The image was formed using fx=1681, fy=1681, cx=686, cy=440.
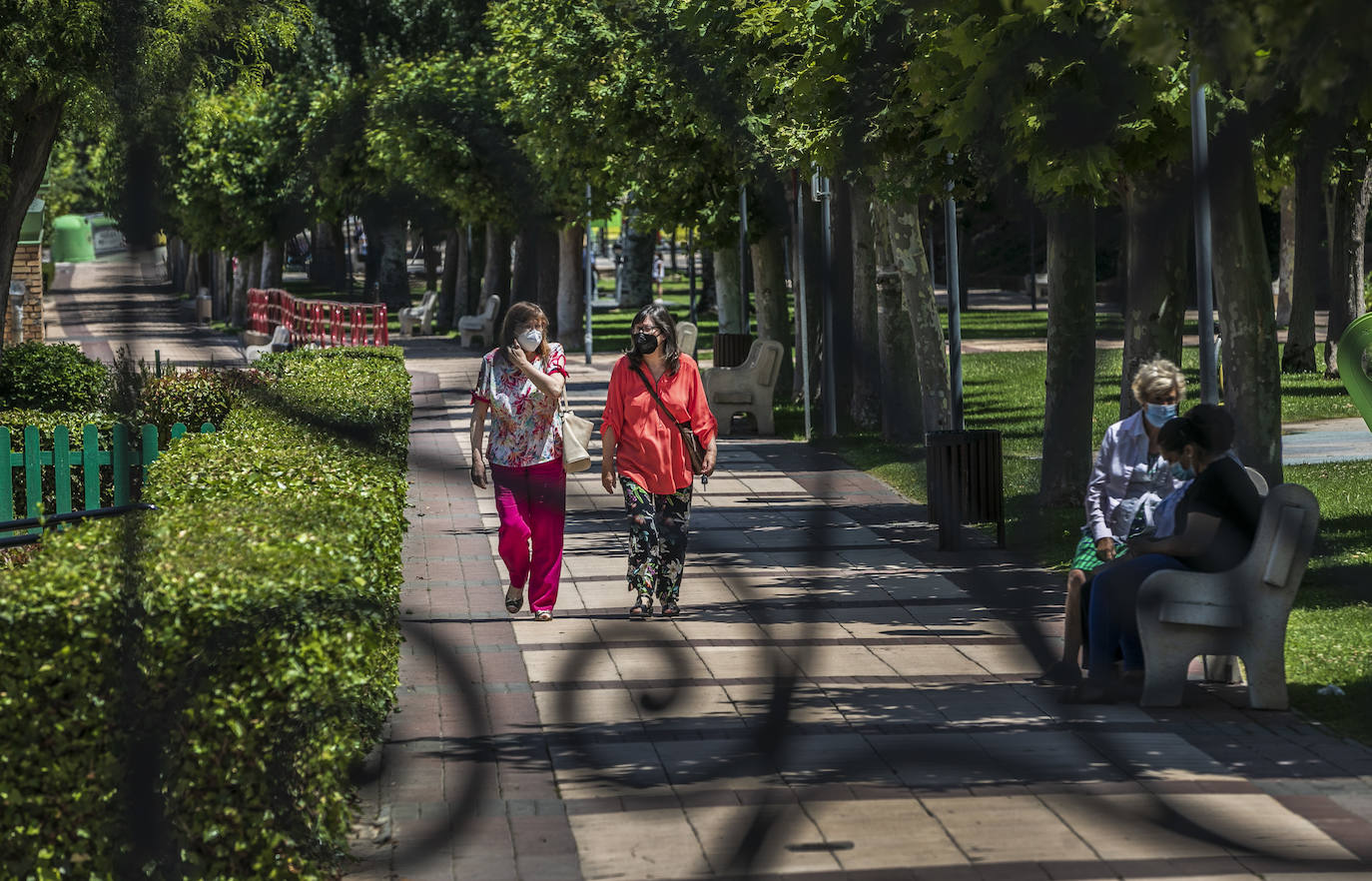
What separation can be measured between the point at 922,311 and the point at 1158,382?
519 centimetres

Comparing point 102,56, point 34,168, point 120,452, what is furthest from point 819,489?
point 102,56

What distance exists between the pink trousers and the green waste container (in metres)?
5.12

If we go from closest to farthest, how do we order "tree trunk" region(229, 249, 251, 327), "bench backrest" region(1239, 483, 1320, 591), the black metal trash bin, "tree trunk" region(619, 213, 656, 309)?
"tree trunk" region(229, 249, 251, 327)
"bench backrest" region(1239, 483, 1320, 591)
the black metal trash bin
"tree trunk" region(619, 213, 656, 309)

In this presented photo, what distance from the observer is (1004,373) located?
1867 cm

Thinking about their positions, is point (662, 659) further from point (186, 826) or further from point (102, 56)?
point (102, 56)

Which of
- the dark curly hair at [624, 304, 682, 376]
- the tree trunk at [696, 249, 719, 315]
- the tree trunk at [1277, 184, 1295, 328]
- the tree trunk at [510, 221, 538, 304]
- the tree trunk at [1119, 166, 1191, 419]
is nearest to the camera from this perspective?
the tree trunk at [1119, 166, 1191, 419]

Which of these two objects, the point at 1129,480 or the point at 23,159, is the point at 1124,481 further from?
the point at 23,159

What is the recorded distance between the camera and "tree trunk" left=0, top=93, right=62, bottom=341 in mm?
2039

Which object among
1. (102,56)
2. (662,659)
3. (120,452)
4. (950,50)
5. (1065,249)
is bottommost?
(662,659)

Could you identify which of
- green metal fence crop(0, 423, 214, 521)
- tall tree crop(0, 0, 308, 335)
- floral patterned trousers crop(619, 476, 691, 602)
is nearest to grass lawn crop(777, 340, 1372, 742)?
tall tree crop(0, 0, 308, 335)

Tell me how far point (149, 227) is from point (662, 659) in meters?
4.63

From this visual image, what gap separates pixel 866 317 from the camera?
1327 cm

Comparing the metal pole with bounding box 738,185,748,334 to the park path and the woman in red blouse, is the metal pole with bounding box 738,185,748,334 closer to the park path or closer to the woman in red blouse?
the woman in red blouse

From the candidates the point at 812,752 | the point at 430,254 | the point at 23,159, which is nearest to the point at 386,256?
the point at 430,254
